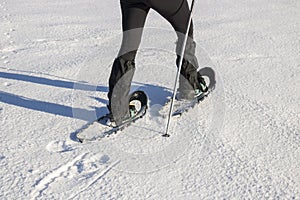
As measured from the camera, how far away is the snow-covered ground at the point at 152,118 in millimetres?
2242

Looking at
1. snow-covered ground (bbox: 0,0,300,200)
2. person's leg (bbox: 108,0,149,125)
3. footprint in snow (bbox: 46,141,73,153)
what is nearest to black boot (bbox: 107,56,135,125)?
person's leg (bbox: 108,0,149,125)

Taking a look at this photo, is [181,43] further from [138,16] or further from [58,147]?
[58,147]

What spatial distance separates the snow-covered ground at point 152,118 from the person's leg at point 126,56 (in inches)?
7.9

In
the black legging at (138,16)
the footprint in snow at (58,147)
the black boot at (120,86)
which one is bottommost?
the footprint in snow at (58,147)

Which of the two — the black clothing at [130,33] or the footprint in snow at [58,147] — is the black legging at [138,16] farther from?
the footprint in snow at [58,147]

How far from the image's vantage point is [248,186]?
7.25 feet

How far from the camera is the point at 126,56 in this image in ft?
8.72

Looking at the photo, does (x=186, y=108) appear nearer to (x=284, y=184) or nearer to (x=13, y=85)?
(x=284, y=184)

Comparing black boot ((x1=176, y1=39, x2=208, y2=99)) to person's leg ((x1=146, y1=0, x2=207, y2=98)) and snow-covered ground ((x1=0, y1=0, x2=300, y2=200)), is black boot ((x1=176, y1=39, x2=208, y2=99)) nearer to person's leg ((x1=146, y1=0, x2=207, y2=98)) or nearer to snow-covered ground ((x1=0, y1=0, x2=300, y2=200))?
person's leg ((x1=146, y1=0, x2=207, y2=98))

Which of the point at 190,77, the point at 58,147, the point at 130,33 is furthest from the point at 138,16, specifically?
the point at 58,147

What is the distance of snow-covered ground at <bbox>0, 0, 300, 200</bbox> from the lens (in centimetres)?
224

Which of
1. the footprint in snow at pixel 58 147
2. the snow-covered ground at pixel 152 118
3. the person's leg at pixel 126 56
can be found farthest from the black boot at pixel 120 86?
the footprint in snow at pixel 58 147

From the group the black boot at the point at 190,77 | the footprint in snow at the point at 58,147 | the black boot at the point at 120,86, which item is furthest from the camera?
the black boot at the point at 190,77

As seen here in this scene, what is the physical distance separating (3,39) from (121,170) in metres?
2.71
